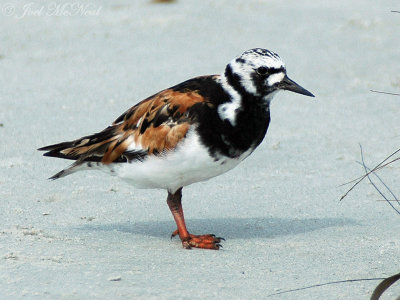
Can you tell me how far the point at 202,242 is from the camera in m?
5.29

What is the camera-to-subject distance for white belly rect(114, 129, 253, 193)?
504 cm

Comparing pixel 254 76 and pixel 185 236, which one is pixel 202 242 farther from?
pixel 254 76

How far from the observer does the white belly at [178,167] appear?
504cm

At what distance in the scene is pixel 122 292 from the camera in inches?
168

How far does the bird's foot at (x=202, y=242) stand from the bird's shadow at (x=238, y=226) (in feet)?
0.82

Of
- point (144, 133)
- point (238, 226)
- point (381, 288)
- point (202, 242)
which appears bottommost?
point (238, 226)

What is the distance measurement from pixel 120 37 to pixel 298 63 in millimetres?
2167

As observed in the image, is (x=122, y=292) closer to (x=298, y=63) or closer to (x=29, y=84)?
(x=29, y=84)

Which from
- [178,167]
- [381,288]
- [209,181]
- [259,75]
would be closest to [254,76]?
[259,75]

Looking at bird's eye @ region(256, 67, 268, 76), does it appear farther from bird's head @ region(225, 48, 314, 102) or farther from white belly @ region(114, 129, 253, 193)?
white belly @ region(114, 129, 253, 193)

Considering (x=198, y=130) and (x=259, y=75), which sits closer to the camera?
(x=198, y=130)

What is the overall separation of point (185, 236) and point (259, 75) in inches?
44.1

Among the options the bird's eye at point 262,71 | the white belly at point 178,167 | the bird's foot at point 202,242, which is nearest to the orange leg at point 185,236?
the bird's foot at point 202,242

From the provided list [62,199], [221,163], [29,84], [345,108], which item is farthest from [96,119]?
[221,163]
